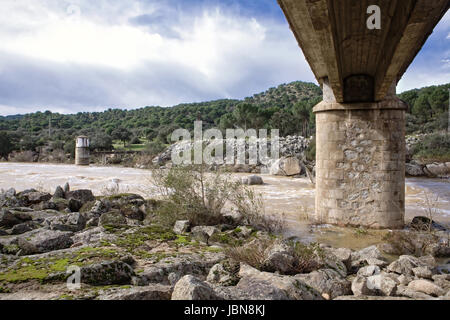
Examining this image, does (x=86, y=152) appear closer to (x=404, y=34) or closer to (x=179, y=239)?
(x=179, y=239)

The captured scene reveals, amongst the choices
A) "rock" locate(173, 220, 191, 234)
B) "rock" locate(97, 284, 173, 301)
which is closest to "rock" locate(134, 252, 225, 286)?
"rock" locate(97, 284, 173, 301)

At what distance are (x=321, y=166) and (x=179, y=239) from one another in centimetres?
449

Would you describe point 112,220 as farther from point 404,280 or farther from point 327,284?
point 404,280

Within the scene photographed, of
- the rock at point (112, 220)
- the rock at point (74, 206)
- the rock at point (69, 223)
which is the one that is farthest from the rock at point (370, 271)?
the rock at point (74, 206)

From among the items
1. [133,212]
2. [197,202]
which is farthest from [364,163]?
[133,212]

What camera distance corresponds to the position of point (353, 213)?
757cm

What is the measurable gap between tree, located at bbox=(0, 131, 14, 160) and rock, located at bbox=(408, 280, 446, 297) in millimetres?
38032

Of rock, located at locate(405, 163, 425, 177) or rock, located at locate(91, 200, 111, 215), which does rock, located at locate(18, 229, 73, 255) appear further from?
rock, located at locate(405, 163, 425, 177)

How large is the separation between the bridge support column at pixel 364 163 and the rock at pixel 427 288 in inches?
163

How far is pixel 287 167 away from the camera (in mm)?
18609

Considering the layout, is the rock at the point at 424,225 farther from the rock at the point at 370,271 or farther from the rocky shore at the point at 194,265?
the rock at the point at 370,271

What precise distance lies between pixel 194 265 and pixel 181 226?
2.18 m

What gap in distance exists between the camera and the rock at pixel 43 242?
414 centimetres
